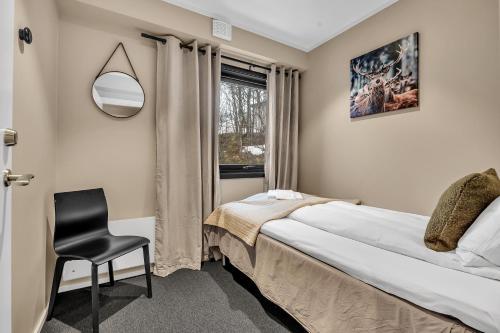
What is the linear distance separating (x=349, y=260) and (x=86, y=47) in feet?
8.54

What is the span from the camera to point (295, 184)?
3.21 meters

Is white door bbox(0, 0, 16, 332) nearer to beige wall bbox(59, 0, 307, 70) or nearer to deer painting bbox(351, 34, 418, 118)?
beige wall bbox(59, 0, 307, 70)

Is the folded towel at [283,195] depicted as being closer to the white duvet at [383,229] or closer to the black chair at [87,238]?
the white duvet at [383,229]

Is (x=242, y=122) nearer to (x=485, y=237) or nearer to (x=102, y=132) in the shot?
(x=102, y=132)

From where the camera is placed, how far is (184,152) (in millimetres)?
2453

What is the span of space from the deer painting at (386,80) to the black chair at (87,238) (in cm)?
248

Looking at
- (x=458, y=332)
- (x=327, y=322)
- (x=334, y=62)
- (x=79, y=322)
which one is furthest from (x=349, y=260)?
(x=334, y=62)

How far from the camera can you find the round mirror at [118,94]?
2.12m

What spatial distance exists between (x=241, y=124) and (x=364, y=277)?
7.53 feet

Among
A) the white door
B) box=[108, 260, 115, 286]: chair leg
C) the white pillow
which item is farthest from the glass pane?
the white pillow

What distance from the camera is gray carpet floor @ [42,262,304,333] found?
1579mm

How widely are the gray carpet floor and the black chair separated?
12 cm

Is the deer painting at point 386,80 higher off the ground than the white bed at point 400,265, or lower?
higher

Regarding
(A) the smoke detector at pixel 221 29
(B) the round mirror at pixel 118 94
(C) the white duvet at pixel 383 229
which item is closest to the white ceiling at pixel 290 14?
(A) the smoke detector at pixel 221 29
